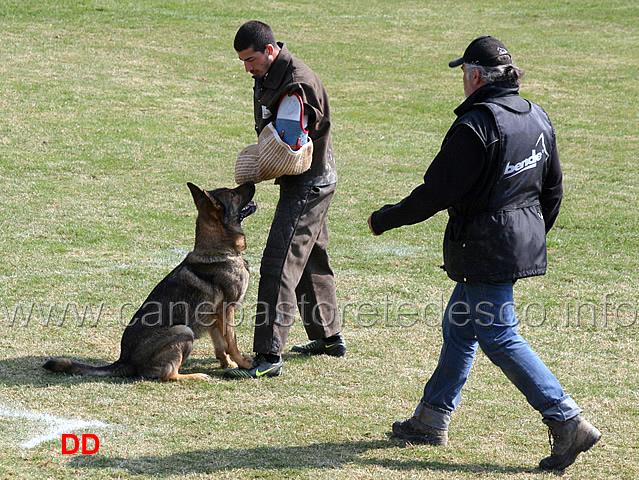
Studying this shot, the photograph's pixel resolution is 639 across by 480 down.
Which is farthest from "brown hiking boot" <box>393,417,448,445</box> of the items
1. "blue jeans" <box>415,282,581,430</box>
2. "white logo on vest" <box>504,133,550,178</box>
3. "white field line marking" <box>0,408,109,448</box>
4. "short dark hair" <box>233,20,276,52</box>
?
"short dark hair" <box>233,20,276,52</box>

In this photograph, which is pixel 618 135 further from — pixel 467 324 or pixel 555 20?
pixel 467 324

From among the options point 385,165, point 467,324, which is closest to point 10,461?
point 467,324

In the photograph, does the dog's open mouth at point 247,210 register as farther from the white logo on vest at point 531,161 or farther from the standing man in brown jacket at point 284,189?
the white logo on vest at point 531,161

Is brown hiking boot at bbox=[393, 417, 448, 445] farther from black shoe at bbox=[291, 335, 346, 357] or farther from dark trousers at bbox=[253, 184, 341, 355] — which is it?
black shoe at bbox=[291, 335, 346, 357]

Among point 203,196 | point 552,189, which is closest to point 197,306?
point 203,196

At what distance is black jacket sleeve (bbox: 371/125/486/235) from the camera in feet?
13.5

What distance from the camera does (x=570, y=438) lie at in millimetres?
4250

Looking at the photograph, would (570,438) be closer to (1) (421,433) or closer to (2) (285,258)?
(1) (421,433)

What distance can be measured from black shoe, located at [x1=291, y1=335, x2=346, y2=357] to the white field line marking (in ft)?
5.97

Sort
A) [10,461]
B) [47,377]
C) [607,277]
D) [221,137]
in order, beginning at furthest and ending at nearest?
[221,137] < [607,277] < [47,377] < [10,461]

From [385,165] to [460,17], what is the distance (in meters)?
12.9

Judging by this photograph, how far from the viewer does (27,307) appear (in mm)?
6852

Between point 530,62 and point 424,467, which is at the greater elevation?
point 530,62

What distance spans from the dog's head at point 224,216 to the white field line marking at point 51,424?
155 centimetres
